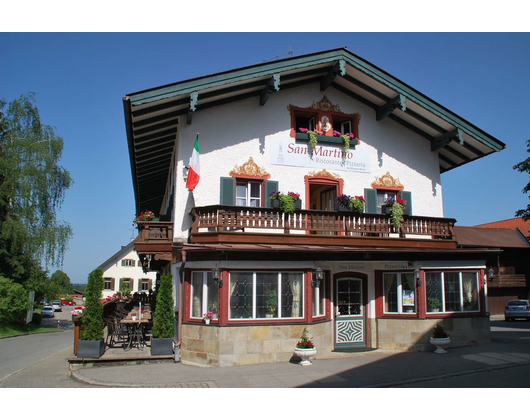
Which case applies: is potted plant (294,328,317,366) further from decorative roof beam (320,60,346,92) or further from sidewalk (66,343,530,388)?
decorative roof beam (320,60,346,92)

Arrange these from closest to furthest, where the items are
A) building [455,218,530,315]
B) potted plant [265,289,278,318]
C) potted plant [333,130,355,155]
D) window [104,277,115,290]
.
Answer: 1. potted plant [265,289,278,318]
2. potted plant [333,130,355,155]
3. building [455,218,530,315]
4. window [104,277,115,290]

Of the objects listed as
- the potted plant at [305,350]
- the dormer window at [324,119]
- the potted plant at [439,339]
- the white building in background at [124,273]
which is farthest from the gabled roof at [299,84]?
the white building in background at [124,273]

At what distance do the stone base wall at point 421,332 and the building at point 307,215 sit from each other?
1.6 inches

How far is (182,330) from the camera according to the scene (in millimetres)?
13398

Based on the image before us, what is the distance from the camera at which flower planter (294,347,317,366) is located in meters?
12.1

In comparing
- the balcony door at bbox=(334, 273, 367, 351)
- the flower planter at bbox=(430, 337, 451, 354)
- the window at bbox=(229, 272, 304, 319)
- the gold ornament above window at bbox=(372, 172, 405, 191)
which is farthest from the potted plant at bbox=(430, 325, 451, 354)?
the gold ornament above window at bbox=(372, 172, 405, 191)

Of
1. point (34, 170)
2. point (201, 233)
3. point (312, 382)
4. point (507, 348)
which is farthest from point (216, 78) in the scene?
point (34, 170)

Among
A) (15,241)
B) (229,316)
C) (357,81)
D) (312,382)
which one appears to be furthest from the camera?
(15,241)

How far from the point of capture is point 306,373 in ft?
36.9

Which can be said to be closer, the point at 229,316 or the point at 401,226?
the point at 229,316

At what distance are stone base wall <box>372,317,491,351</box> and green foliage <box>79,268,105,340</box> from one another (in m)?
8.71

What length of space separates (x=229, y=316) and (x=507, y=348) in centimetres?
873

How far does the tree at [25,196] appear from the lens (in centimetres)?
2931
